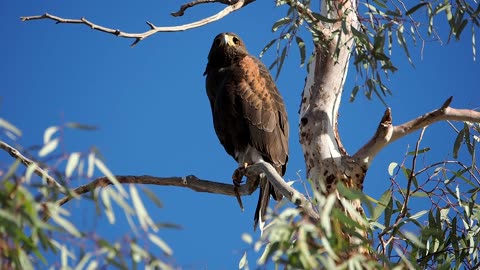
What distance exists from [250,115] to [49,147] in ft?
8.32

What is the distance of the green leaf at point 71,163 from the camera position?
84.0 inches

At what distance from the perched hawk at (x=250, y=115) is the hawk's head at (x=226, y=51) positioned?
116 mm

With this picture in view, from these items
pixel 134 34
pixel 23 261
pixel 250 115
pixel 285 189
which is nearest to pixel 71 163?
pixel 23 261

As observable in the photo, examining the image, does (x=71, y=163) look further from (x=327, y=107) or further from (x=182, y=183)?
(x=327, y=107)

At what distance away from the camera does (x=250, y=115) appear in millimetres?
4566

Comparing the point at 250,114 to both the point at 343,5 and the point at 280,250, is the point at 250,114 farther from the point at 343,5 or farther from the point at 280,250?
the point at 280,250

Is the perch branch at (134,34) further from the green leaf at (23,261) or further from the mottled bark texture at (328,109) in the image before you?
the green leaf at (23,261)

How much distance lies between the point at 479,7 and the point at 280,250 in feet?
6.32

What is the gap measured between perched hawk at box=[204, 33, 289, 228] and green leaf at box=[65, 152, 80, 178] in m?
2.37

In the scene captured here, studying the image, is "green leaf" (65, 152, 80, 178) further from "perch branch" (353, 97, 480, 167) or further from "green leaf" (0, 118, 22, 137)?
"perch branch" (353, 97, 480, 167)

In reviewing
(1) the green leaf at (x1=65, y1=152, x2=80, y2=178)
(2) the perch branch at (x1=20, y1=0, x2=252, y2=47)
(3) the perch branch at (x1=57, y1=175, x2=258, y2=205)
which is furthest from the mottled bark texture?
(1) the green leaf at (x1=65, y1=152, x2=80, y2=178)

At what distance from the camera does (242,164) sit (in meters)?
4.64

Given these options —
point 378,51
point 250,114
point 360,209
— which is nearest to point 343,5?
point 378,51

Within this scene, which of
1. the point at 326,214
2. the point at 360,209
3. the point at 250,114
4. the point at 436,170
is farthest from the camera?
the point at 250,114
